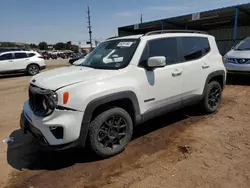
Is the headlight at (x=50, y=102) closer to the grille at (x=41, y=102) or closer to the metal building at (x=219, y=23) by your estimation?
the grille at (x=41, y=102)

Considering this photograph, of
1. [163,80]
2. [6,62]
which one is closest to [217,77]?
[163,80]

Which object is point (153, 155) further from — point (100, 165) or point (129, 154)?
point (100, 165)

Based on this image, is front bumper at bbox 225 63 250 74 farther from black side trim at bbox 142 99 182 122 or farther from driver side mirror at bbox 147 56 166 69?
driver side mirror at bbox 147 56 166 69

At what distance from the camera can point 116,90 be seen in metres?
3.54

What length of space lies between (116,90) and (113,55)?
36.2 inches

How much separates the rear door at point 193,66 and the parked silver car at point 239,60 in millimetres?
3963

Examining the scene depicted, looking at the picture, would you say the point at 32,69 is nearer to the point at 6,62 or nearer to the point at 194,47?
the point at 6,62

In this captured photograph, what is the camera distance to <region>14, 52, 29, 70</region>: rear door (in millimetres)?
15555

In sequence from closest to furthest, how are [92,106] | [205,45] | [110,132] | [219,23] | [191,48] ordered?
[92,106], [110,132], [191,48], [205,45], [219,23]

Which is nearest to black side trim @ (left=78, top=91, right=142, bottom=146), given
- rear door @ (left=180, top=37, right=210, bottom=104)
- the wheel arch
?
rear door @ (left=180, top=37, right=210, bottom=104)

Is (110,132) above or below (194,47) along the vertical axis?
below

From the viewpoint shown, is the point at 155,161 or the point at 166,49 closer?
the point at 155,161

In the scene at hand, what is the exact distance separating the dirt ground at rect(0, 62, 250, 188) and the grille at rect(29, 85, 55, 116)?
84 centimetres

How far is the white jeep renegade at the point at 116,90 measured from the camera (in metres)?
3.20
